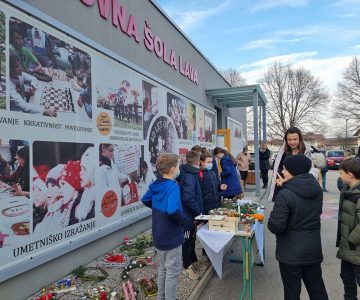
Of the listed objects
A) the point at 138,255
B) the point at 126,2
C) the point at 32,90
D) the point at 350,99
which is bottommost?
the point at 138,255

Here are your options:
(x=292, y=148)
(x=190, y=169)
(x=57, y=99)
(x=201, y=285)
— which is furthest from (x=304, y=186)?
(x=57, y=99)

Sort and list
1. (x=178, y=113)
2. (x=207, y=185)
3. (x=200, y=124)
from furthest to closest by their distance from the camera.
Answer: (x=200, y=124)
(x=178, y=113)
(x=207, y=185)

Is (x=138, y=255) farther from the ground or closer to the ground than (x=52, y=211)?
closer to the ground

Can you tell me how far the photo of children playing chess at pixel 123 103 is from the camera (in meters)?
5.23

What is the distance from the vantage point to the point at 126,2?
254 inches

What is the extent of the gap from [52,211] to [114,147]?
66.8 inches

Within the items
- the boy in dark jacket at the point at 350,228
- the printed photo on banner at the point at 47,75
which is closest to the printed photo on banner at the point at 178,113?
the printed photo on banner at the point at 47,75

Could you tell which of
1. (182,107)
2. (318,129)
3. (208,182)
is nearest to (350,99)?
(318,129)

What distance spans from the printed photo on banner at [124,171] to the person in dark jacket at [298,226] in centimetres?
305

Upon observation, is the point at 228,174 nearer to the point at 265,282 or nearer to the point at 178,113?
the point at 265,282

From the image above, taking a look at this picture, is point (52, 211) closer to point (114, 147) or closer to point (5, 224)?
point (5, 224)

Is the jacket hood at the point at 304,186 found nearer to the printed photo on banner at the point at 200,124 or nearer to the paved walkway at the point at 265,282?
the paved walkway at the point at 265,282

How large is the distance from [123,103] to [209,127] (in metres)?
6.96

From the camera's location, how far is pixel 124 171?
5793 millimetres
